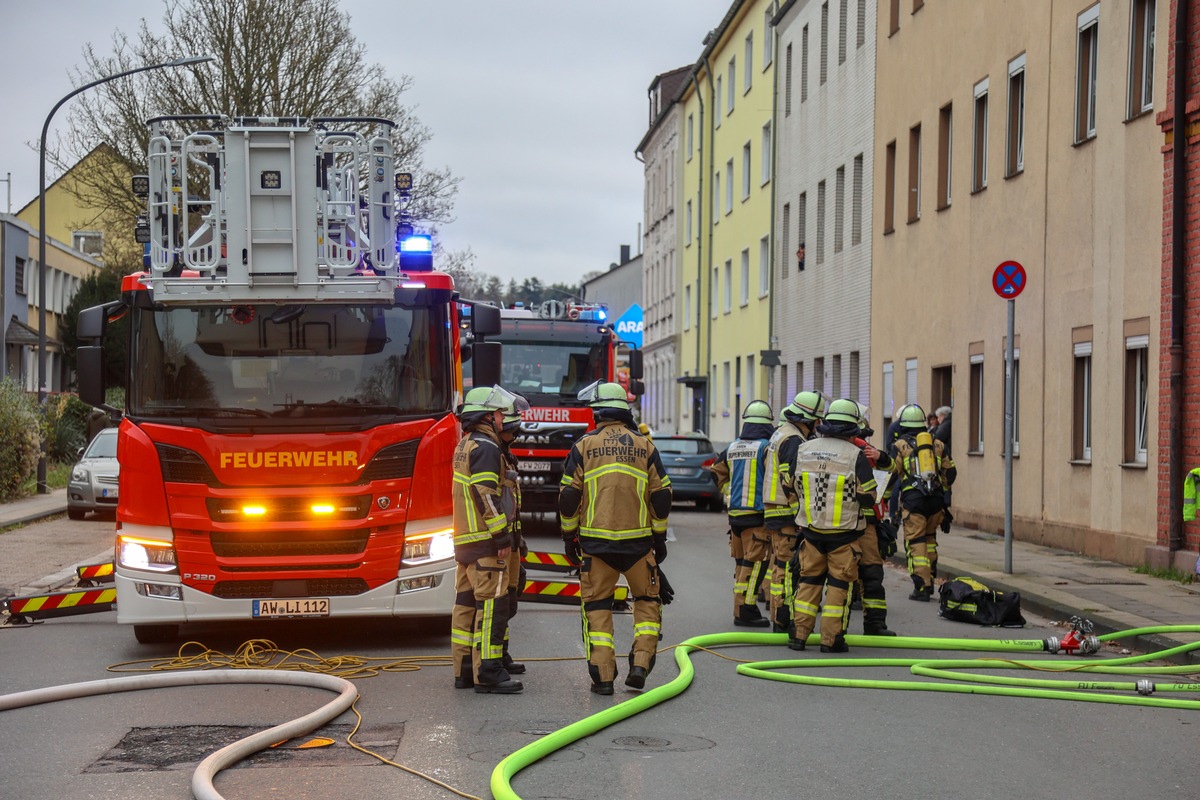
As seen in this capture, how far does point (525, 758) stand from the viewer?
6867 mm

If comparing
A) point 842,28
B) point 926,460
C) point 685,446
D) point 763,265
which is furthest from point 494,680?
point 763,265

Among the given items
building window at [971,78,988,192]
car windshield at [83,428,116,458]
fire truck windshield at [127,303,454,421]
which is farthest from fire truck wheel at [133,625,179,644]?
building window at [971,78,988,192]

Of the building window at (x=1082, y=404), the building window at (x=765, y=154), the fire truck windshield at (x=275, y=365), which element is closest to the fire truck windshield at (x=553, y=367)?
the building window at (x=1082, y=404)

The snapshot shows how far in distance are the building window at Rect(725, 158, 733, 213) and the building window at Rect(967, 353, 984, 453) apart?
2640 centimetres

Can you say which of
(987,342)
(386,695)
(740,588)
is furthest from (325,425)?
(987,342)

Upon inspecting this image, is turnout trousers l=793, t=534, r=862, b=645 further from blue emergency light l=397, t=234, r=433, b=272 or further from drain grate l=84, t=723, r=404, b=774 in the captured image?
drain grate l=84, t=723, r=404, b=774

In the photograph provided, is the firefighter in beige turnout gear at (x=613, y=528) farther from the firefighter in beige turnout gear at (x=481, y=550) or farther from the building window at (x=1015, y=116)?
the building window at (x=1015, y=116)

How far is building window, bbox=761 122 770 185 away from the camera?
4394 centimetres

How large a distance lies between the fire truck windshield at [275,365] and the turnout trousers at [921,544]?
5.32 meters

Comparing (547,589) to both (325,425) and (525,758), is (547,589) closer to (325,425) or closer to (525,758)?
(325,425)

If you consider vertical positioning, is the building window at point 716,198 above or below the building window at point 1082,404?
above

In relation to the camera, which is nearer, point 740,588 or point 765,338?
point 740,588

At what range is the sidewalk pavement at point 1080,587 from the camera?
39.8 ft

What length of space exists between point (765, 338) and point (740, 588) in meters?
30.9
